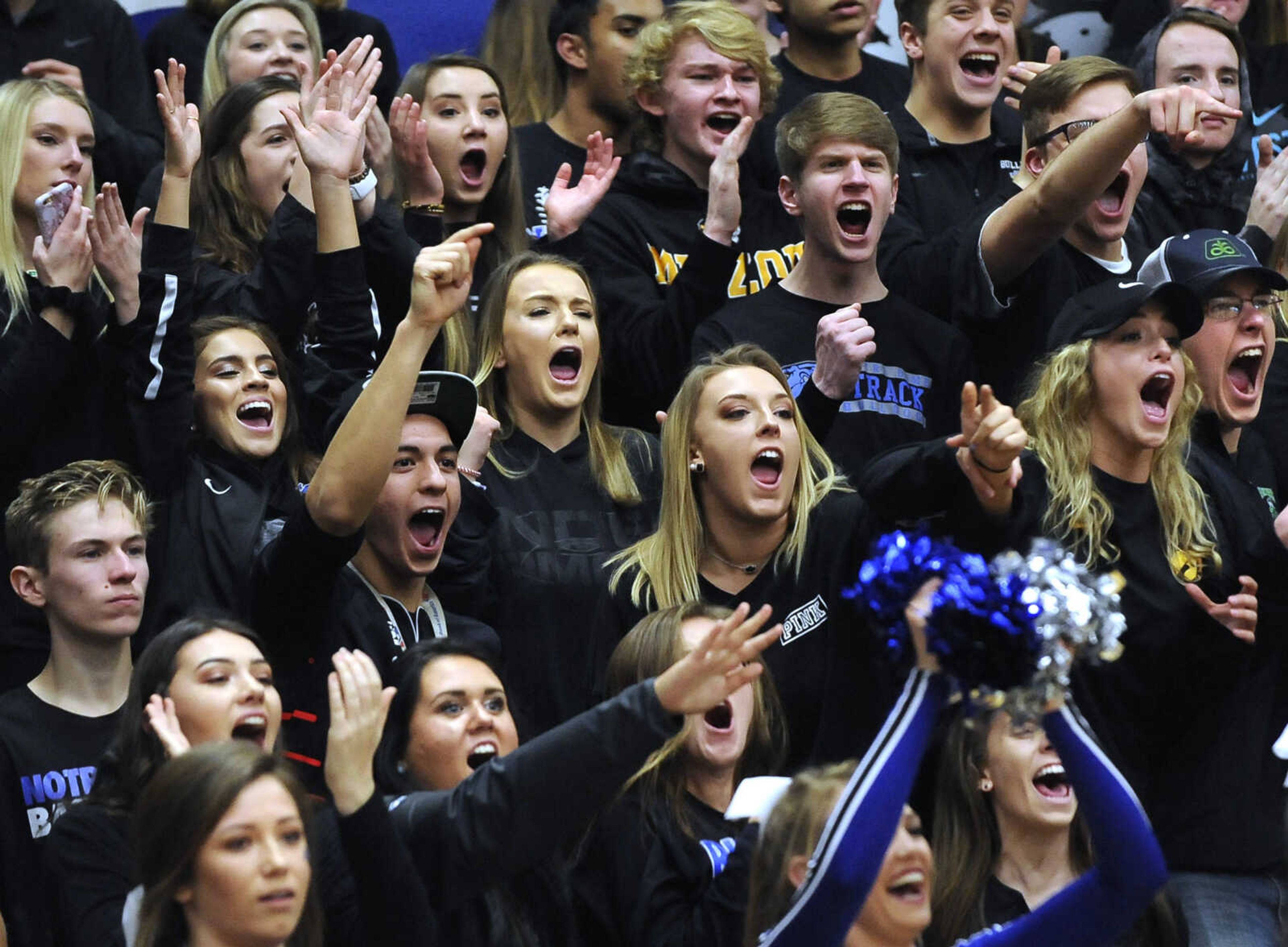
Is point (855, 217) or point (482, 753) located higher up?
point (855, 217)

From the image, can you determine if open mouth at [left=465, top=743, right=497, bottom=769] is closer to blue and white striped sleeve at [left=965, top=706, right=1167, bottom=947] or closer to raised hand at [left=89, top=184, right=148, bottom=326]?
blue and white striped sleeve at [left=965, top=706, right=1167, bottom=947]

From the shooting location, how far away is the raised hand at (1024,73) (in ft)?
22.5

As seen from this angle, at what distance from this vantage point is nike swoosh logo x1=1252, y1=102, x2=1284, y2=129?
8.14 meters

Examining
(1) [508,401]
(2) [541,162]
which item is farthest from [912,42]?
(1) [508,401]

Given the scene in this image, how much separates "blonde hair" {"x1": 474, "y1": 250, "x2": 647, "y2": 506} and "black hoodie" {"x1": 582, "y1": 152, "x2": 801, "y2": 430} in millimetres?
221

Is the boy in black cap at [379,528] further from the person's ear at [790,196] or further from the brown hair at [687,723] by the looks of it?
the person's ear at [790,196]

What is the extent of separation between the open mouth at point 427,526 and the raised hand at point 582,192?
136 centimetres

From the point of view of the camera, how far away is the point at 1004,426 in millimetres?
4648

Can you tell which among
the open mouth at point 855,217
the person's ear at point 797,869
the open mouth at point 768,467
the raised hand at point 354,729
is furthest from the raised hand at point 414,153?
the person's ear at point 797,869

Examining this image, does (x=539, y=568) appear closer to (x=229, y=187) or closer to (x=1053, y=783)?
(x=1053, y=783)

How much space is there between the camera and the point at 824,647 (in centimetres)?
539

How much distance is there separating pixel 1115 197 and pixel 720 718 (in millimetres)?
2274

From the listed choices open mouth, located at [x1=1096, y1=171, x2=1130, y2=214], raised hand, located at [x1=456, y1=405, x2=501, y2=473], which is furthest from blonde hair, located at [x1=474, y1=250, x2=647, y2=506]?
open mouth, located at [x1=1096, y1=171, x2=1130, y2=214]

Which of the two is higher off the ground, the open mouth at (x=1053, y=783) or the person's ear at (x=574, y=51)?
the person's ear at (x=574, y=51)
